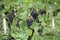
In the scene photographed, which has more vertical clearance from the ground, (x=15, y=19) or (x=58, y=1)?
(x=58, y=1)

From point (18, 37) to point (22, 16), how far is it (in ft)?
4.95

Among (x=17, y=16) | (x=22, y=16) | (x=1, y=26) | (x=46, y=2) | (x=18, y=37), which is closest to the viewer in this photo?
(x=46, y=2)

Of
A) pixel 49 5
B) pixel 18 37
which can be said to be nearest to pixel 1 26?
pixel 18 37

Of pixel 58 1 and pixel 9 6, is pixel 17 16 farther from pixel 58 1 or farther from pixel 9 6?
pixel 58 1

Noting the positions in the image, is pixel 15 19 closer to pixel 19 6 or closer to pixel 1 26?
pixel 19 6

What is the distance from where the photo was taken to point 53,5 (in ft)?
5.69

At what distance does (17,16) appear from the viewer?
1.97 metres

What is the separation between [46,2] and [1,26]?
3.46 meters

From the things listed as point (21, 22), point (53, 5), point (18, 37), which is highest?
point (53, 5)

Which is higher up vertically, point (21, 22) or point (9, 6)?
point (9, 6)

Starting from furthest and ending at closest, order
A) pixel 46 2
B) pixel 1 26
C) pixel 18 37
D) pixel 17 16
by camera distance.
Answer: pixel 1 26 < pixel 18 37 < pixel 17 16 < pixel 46 2

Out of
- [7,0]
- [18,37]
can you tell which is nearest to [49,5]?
[7,0]

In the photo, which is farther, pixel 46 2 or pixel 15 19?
pixel 15 19

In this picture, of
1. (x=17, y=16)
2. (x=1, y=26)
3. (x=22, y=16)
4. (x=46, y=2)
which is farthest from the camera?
(x=1, y=26)
